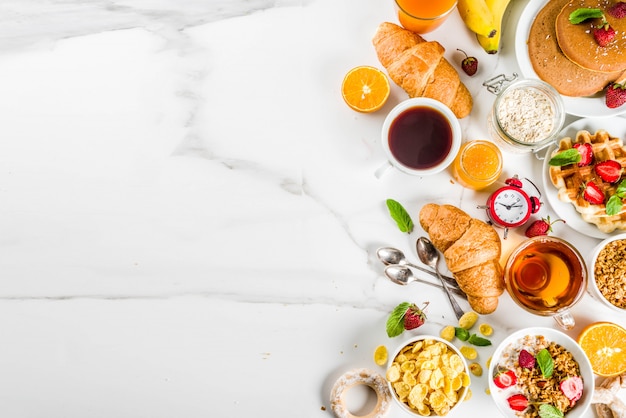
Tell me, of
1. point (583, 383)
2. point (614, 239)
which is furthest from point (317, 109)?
point (583, 383)

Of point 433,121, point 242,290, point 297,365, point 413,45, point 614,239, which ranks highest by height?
point 413,45

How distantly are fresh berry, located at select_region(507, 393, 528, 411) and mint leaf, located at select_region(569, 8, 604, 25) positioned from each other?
3.66 ft

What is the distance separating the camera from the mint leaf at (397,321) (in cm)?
176

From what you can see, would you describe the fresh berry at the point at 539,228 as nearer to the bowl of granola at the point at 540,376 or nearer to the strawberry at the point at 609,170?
the strawberry at the point at 609,170

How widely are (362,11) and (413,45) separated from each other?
23 cm

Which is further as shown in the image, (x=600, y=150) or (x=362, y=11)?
(x=362, y=11)

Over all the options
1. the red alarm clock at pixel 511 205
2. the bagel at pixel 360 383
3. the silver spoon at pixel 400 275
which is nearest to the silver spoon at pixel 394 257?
the silver spoon at pixel 400 275

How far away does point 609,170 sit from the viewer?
166 cm

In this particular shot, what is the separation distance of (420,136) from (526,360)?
75 cm

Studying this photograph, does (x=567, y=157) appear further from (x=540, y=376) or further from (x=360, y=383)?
(x=360, y=383)

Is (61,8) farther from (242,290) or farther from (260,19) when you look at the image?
(242,290)

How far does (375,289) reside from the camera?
1.82m

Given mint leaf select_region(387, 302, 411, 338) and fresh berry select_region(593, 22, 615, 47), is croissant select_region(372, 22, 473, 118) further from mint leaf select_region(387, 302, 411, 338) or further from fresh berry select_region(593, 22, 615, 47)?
mint leaf select_region(387, 302, 411, 338)

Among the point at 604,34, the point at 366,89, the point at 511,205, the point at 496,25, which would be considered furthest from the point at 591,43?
the point at 366,89
